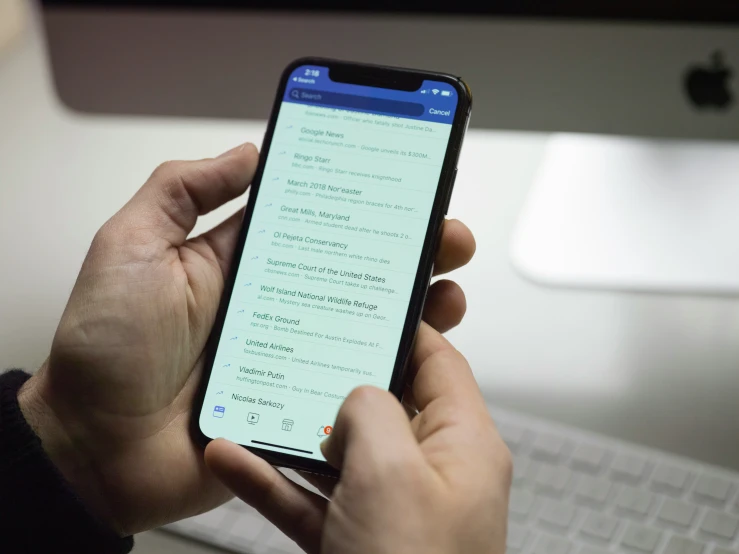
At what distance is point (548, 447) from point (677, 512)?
82mm

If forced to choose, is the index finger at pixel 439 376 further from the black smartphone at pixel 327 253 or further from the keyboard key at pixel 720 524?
the keyboard key at pixel 720 524

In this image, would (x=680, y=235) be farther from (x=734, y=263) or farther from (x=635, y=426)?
(x=635, y=426)

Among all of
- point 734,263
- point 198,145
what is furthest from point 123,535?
point 734,263

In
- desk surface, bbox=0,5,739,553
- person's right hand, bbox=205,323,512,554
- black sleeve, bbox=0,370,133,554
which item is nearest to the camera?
person's right hand, bbox=205,323,512,554

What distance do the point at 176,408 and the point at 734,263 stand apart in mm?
431

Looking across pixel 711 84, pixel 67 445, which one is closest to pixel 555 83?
pixel 711 84

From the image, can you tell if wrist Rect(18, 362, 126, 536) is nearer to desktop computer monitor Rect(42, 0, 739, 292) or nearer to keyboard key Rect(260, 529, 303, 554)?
keyboard key Rect(260, 529, 303, 554)

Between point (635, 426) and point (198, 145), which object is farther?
point (198, 145)

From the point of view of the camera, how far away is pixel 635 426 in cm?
51

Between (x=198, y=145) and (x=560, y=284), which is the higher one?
(x=198, y=145)

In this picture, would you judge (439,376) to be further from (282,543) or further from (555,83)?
(555,83)

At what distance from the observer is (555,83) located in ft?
2.01

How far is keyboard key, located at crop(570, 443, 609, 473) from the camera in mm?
462

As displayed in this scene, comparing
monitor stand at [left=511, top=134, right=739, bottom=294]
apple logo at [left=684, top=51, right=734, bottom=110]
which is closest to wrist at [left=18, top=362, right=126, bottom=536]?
monitor stand at [left=511, top=134, right=739, bottom=294]
